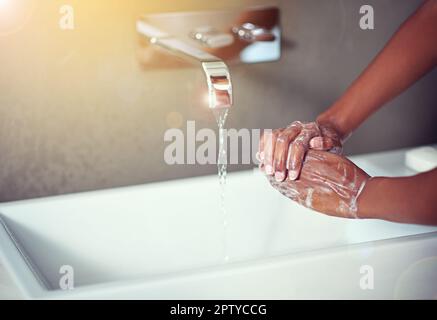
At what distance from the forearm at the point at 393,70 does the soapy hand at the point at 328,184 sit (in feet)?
0.40

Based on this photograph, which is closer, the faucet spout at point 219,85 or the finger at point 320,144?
the faucet spout at point 219,85

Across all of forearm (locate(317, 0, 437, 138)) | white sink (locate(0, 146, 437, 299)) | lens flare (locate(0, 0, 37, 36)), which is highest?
lens flare (locate(0, 0, 37, 36))

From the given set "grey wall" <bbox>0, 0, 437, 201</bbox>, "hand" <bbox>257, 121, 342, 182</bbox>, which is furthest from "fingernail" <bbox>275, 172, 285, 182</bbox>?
"grey wall" <bbox>0, 0, 437, 201</bbox>

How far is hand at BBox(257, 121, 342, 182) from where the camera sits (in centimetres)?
104

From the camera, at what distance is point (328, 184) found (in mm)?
1001

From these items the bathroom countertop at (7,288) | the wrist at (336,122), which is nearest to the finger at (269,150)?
the wrist at (336,122)

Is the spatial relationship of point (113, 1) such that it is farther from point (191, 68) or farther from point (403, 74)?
point (403, 74)

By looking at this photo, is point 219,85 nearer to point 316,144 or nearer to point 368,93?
point 316,144

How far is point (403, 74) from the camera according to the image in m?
1.12

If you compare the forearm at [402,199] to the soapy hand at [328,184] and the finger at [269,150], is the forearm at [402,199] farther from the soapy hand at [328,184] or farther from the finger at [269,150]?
the finger at [269,150]

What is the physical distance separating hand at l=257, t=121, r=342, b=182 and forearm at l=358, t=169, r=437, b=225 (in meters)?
0.12

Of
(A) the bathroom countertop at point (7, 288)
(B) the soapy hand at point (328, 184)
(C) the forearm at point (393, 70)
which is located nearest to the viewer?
(A) the bathroom countertop at point (7, 288)

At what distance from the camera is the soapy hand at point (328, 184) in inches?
38.3

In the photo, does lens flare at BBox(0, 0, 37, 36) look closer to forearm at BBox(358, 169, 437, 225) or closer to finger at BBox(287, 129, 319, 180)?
finger at BBox(287, 129, 319, 180)
